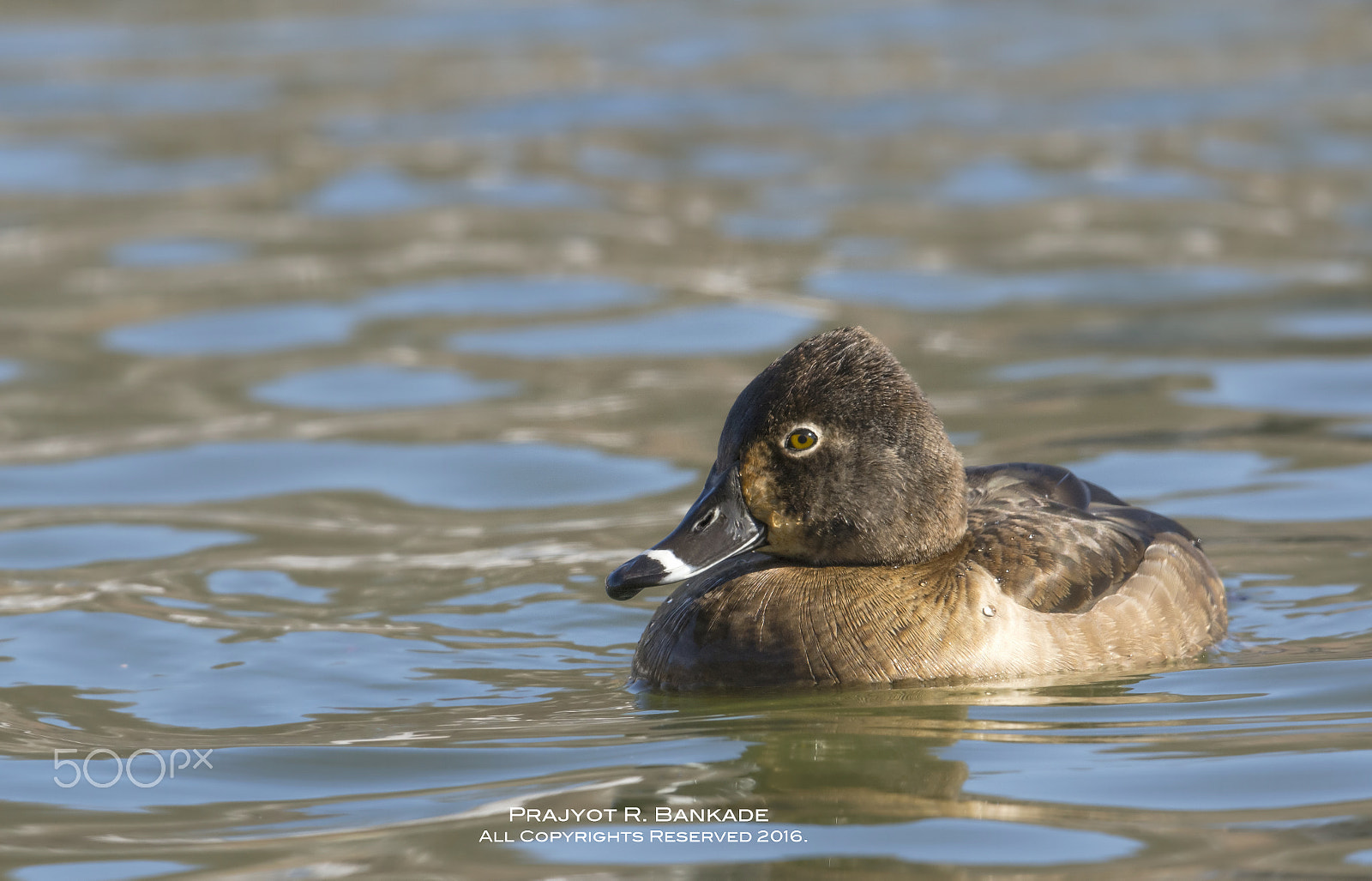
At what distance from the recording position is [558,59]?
20.9 meters

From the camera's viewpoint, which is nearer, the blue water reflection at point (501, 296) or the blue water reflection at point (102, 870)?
the blue water reflection at point (102, 870)

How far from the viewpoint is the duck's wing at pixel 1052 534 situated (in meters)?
6.45

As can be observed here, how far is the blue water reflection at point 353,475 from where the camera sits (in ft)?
30.5

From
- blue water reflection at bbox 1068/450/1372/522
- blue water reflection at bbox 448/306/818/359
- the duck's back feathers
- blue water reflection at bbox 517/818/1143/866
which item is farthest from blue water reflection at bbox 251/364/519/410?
blue water reflection at bbox 517/818/1143/866

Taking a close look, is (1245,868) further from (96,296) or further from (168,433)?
(96,296)

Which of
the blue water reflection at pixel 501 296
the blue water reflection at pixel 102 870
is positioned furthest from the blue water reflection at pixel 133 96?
the blue water reflection at pixel 102 870

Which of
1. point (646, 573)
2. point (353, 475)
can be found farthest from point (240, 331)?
point (646, 573)

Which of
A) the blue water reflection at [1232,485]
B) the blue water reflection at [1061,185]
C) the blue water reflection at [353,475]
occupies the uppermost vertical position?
the blue water reflection at [1061,185]

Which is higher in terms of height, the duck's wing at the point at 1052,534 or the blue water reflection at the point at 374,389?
the blue water reflection at the point at 374,389

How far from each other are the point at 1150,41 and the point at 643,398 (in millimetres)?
12556

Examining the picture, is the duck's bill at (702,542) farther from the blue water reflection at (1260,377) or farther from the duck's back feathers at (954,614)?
the blue water reflection at (1260,377)

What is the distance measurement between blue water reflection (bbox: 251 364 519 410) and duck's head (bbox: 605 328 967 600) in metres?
4.77

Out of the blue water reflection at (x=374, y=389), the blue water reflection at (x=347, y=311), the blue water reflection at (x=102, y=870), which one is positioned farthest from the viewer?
the blue water reflection at (x=347, y=311)

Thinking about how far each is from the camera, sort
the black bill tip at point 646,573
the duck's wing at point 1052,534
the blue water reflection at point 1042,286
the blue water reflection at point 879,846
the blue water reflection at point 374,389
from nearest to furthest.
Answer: the blue water reflection at point 879,846, the black bill tip at point 646,573, the duck's wing at point 1052,534, the blue water reflection at point 374,389, the blue water reflection at point 1042,286
